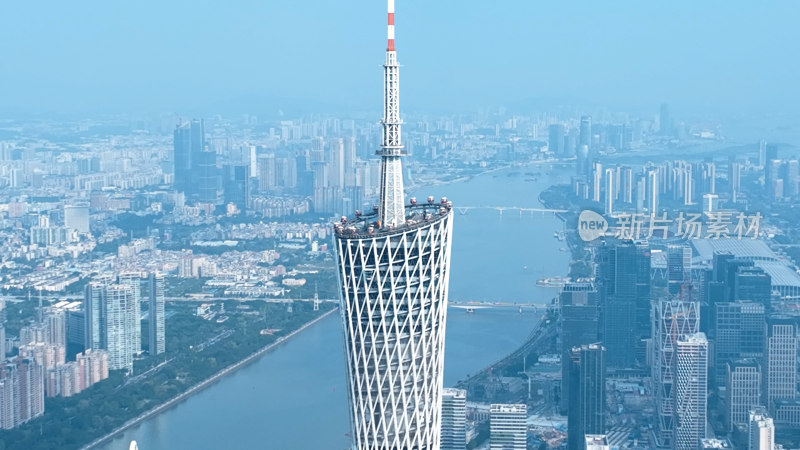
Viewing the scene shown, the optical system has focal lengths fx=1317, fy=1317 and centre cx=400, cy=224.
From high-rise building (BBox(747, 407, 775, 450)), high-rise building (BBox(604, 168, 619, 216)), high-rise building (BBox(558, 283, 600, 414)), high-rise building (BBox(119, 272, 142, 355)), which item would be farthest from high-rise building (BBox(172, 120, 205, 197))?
high-rise building (BBox(747, 407, 775, 450))

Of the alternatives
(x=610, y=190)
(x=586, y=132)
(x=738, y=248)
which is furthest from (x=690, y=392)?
(x=586, y=132)

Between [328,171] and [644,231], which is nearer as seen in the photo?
[644,231]

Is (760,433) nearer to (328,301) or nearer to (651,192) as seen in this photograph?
(328,301)

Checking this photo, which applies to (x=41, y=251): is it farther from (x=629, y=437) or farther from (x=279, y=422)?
(x=629, y=437)

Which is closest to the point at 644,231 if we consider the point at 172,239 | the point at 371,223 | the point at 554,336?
the point at 554,336

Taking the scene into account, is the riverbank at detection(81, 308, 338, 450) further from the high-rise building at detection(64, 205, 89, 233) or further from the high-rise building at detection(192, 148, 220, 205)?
the high-rise building at detection(192, 148, 220, 205)

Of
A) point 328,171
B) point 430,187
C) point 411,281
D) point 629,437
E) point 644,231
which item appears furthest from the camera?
point 328,171
